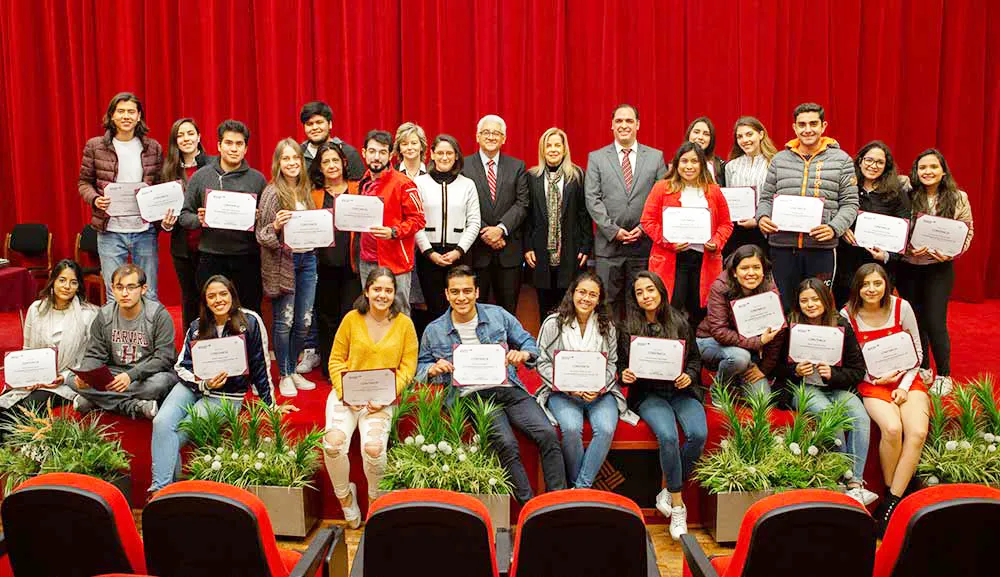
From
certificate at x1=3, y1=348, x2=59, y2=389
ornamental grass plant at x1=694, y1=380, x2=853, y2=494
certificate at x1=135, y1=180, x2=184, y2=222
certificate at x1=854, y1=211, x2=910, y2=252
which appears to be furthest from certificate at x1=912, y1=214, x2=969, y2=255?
certificate at x1=3, y1=348, x2=59, y2=389

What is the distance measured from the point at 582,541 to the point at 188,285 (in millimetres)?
3797

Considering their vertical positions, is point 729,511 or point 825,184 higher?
point 825,184

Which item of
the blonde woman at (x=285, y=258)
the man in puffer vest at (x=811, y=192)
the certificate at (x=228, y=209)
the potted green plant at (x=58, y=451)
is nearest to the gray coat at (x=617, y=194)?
the man in puffer vest at (x=811, y=192)

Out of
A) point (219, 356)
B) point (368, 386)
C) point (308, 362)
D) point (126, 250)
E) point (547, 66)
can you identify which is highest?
point (547, 66)

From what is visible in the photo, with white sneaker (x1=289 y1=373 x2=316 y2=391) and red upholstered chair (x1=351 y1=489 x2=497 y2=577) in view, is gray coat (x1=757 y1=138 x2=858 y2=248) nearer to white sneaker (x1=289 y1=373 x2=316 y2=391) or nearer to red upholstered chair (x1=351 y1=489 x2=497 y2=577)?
white sneaker (x1=289 y1=373 x2=316 y2=391)

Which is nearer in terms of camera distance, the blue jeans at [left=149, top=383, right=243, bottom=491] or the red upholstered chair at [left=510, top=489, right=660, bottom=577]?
the red upholstered chair at [left=510, top=489, right=660, bottom=577]

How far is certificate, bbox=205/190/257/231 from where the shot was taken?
482 centimetres

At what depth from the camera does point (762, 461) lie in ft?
13.5

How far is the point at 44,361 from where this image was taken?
4.43m

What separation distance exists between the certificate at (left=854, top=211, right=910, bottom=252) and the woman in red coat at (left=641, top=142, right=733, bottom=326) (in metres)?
0.75

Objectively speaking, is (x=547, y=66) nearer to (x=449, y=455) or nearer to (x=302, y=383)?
(x=302, y=383)

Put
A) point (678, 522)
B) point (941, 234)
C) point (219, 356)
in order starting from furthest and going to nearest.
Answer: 1. point (941, 234)
2. point (219, 356)
3. point (678, 522)

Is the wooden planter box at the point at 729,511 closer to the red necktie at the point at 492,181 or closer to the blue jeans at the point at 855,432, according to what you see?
the blue jeans at the point at 855,432

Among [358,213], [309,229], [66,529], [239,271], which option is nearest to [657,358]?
[358,213]
